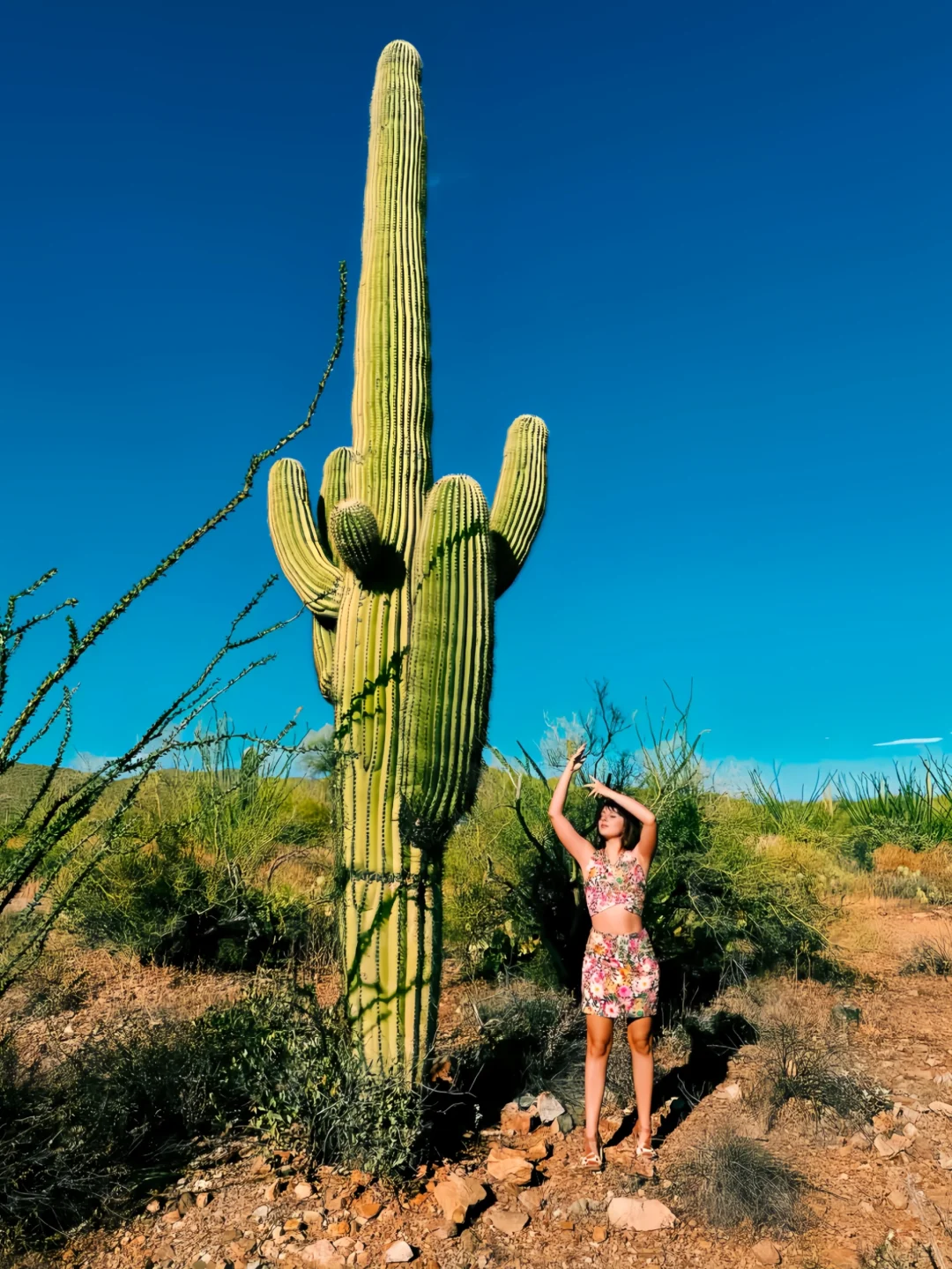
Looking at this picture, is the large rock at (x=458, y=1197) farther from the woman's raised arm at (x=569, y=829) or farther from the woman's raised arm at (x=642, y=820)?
the woman's raised arm at (x=642, y=820)

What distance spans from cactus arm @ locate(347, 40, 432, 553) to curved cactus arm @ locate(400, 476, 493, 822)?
0.39 meters

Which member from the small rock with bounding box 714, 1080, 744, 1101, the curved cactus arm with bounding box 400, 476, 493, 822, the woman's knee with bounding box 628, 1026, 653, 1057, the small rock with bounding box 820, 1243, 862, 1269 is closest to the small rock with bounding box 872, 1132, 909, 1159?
the small rock with bounding box 714, 1080, 744, 1101

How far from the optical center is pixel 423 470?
18.2 ft

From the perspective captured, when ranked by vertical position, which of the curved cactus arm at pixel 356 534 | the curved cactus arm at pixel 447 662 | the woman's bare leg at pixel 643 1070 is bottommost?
the woman's bare leg at pixel 643 1070

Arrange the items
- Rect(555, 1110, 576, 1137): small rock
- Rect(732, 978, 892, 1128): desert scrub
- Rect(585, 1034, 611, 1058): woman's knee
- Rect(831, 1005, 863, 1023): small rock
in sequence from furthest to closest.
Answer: Rect(831, 1005, 863, 1023): small rock < Rect(732, 978, 892, 1128): desert scrub < Rect(555, 1110, 576, 1137): small rock < Rect(585, 1034, 611, 1058): woman's knee

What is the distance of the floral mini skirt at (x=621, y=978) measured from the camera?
476 centimetres

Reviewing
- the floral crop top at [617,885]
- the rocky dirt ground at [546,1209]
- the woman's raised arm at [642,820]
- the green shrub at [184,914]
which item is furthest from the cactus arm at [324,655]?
the green shrub at [184,914]

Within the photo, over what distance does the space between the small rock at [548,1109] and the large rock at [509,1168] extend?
1.51ft

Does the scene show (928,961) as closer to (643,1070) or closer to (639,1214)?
(643,1070)

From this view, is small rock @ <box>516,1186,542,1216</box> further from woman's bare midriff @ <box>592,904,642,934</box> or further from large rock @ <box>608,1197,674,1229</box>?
woman's bare midriff @ <box>592,904,642,934</box>

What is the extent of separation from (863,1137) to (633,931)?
1758 mm

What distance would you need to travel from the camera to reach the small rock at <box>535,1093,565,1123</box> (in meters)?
5.28

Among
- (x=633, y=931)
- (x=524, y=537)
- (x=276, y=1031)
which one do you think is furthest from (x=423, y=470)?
(x=276, y=1031)

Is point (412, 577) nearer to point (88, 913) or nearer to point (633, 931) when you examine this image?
point (633, 931)
